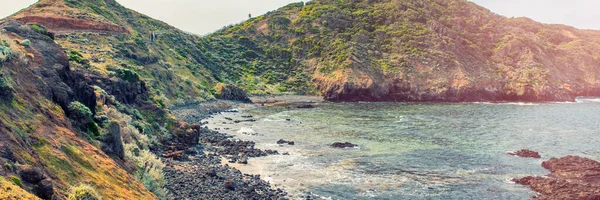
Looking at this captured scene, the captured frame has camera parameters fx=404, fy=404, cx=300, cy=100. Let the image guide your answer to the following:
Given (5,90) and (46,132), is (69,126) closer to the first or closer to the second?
(46,132)

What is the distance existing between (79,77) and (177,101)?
47.4m

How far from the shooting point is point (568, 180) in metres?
31.5

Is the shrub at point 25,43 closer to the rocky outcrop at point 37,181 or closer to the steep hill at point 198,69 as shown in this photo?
the steep hill at point 198,69

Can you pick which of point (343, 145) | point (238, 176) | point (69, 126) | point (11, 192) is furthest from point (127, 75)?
point (11, 192)

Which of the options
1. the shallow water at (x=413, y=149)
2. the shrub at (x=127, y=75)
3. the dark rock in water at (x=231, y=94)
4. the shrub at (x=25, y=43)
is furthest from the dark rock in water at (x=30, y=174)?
the dark rock in water at (x=231, y=94)

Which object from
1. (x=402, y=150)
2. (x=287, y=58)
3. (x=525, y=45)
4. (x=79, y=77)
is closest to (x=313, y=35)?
(x=287, y=58)

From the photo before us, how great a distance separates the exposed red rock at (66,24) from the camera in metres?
66.3

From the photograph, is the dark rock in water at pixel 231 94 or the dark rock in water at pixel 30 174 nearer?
the dark rock in water at pixel 30 174

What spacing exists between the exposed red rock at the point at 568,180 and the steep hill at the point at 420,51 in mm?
69737

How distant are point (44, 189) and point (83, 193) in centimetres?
131

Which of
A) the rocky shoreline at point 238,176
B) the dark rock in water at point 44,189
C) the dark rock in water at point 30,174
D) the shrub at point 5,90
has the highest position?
the shrub at point 5,90

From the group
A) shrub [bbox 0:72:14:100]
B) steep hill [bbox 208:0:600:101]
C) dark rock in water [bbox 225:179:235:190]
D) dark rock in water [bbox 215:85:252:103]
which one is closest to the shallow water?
dark rock in water [bbox 225:179:235:190]

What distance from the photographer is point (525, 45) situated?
125875 mm

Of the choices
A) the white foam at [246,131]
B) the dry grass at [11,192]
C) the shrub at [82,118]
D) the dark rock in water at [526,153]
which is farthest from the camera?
the white foam at [246,131]
